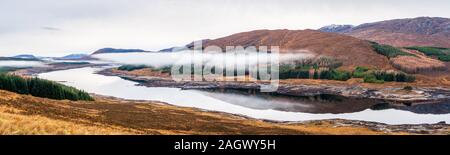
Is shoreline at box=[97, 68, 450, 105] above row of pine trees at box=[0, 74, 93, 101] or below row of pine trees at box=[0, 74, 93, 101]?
below

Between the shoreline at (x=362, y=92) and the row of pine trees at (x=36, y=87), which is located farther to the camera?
the shoreline at (x=362, y=92)

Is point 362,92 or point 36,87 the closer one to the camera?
point 36,87

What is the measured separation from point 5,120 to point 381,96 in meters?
115

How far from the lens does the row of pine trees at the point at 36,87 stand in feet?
246

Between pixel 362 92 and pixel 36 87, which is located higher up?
pixel 36 87

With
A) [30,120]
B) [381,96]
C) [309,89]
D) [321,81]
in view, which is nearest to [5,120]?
[30,120]

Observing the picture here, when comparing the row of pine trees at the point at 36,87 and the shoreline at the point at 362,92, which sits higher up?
the row of pine trees at the point at 36,87

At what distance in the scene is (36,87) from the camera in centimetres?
7894

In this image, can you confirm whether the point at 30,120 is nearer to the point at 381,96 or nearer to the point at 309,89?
the point at 381,96

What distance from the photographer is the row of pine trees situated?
7500cm

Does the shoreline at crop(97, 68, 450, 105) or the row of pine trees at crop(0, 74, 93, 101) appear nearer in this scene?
the row of pine trees at crop(0, 74, 93, 101)

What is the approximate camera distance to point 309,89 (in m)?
152

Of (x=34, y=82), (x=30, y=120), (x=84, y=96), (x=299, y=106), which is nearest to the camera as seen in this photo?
Answer: (x=30, y=120)
